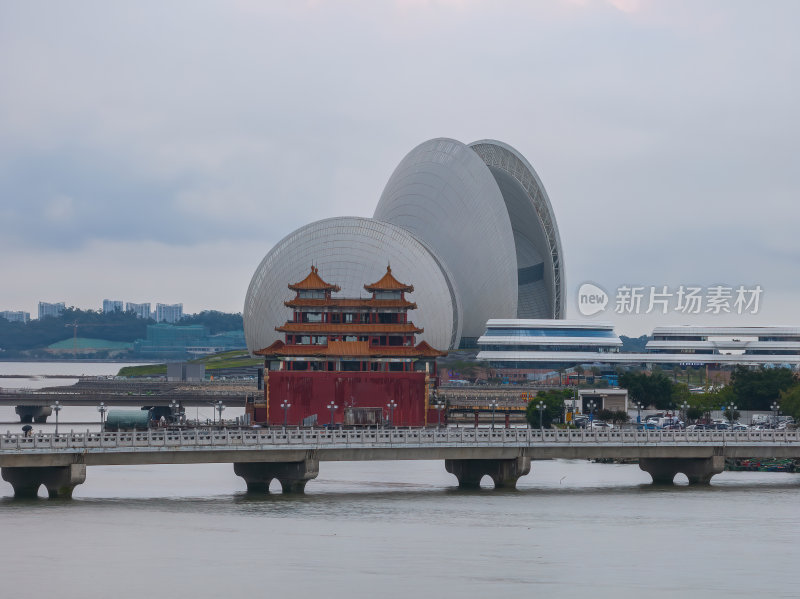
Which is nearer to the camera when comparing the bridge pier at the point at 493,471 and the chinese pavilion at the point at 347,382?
the bridge pier at the point at 493,471

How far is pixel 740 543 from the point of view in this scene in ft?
189

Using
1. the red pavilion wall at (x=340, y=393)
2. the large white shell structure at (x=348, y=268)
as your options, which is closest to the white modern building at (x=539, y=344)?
the large white shell structure at (x=348, y=268)

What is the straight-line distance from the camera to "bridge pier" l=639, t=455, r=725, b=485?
79.1 meters

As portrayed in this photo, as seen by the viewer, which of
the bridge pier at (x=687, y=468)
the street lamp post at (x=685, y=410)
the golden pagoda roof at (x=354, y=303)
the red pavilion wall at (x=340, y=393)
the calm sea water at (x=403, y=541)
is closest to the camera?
the calm sea water at (x=403, y=541)

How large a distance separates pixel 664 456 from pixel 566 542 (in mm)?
22209

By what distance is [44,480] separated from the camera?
224ft

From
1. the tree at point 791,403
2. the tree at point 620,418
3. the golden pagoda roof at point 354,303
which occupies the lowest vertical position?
the tree at point 620,418

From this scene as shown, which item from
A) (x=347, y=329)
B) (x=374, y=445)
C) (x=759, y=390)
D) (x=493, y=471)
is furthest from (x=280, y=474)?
(x=759, y=390)

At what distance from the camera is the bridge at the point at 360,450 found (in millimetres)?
67688

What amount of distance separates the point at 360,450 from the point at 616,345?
118150 millimetres

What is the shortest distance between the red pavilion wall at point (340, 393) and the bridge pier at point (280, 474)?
31406 mm

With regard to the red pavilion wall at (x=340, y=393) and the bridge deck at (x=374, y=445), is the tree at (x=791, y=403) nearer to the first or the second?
the red pavilion wall at (x=340, y=393)

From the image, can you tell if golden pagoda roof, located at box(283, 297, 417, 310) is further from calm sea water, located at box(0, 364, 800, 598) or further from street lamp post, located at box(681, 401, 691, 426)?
calm sea water, located at box(0, 364, 800, 598)

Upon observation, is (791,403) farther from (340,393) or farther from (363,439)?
(363,439)
